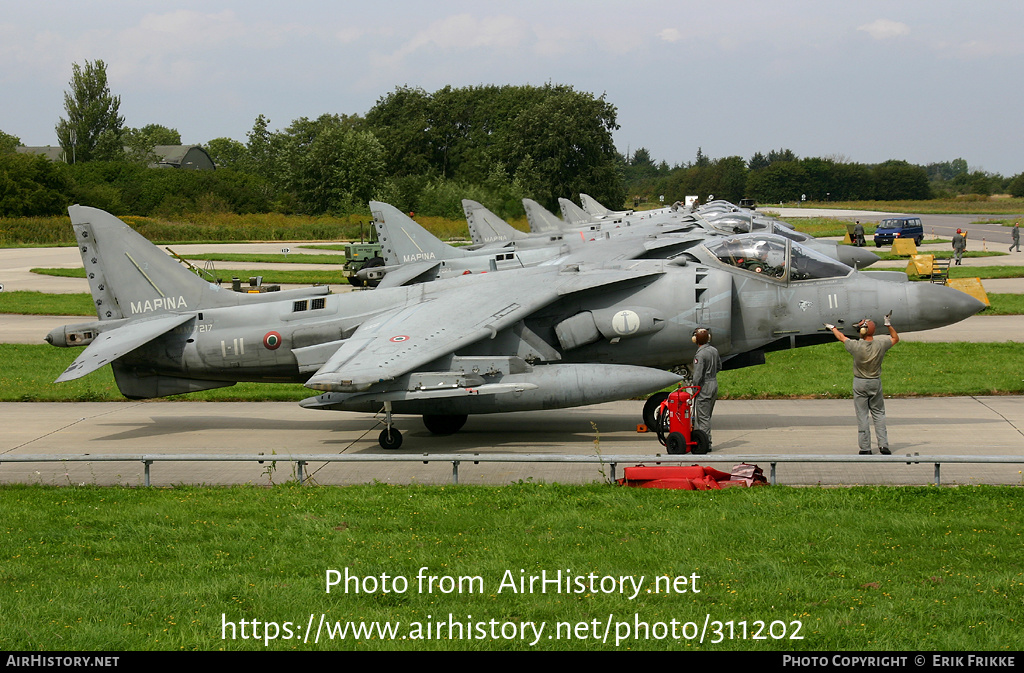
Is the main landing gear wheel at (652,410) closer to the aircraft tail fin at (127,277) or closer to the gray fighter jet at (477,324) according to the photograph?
the gray fighter jet at (477,324)

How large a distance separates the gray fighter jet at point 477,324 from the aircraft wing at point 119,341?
35mm

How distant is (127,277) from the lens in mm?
16469

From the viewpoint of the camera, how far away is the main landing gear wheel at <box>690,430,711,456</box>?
1303 cm

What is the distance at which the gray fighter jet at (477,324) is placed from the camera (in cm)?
1393

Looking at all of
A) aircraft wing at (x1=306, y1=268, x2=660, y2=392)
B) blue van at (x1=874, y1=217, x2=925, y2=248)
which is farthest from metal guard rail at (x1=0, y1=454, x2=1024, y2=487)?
blue van at (x1=874, y1=217, x2=925, y2=248)

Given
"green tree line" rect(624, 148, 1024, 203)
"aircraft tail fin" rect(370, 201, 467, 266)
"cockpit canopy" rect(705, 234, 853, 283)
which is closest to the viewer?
"cockpit canopy" rect(705, 234, 853, 283)

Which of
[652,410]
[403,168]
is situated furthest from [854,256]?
[403,168]

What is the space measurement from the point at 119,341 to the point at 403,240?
12628 millimetres

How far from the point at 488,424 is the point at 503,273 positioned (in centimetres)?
258

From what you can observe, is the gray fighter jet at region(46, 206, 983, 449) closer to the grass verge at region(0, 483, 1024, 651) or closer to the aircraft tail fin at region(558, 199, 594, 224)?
the grass verge at region(0, 483, 1024, 651)

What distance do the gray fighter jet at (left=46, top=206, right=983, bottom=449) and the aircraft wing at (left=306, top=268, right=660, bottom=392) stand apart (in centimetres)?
4

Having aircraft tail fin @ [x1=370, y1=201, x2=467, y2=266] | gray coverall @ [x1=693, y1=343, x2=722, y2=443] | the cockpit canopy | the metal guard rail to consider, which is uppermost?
aircraft tail fin @ [x1=370, y1=201, x2=467, y2=266]
